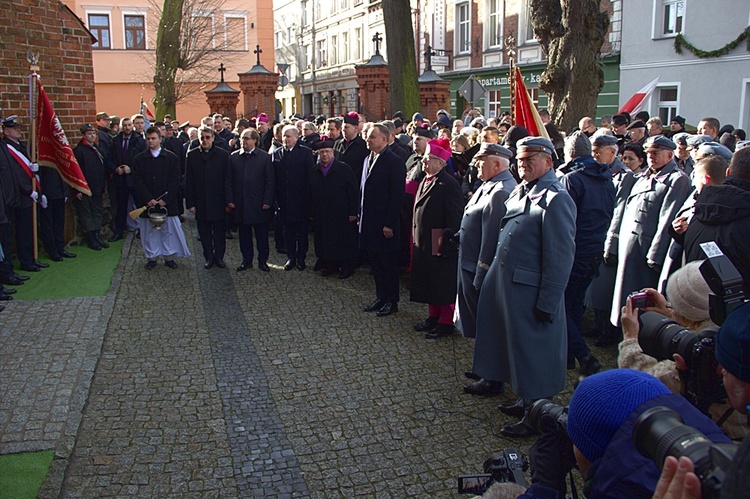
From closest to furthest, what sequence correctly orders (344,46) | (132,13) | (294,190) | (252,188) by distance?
1. (252,188)
2. (294,190)
3. (132,13)
4. (344,46)

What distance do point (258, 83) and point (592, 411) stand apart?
78.2 feet

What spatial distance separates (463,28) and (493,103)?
5.22m

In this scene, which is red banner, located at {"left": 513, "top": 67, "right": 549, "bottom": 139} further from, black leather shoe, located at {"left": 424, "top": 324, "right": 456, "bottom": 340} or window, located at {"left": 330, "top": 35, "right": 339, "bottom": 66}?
window, located at {"left": 330, "top": 35, "right": 339, "bottom": 66}

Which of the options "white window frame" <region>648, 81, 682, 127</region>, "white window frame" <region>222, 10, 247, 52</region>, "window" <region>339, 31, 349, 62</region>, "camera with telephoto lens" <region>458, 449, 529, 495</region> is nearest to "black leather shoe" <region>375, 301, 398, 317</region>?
"camera with telephoto lens" <region>458, 449, 529, 495</region>

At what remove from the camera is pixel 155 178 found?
10055 millimetres

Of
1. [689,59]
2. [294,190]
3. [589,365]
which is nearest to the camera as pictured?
[589,365]

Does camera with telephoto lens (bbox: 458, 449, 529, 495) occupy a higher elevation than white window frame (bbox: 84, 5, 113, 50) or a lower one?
lower

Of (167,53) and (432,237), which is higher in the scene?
(167,53)

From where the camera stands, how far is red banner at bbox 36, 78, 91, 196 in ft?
32.9

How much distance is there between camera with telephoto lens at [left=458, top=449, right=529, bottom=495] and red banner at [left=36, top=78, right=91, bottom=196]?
29.9 ft

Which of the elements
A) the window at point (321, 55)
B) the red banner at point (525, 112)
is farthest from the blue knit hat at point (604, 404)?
the window at point (321, 55)

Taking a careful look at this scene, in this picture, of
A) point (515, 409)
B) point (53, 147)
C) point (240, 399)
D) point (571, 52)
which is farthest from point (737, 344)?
point (571, 52)

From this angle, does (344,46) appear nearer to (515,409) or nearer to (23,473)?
(515,409)

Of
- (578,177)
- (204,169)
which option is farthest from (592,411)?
→ (204,169)
